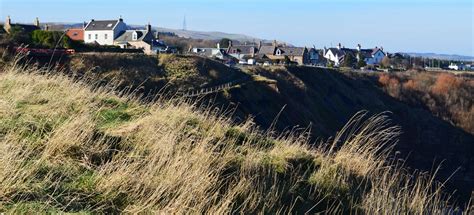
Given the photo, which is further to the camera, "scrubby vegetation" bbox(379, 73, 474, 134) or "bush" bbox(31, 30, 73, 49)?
"scrubby vegetation" bbox(379, 73, 474, 134)

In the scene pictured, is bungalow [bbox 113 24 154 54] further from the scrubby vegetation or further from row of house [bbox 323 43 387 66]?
row of house [bbox 323 43 387 66]

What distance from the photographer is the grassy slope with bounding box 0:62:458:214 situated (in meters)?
4.42

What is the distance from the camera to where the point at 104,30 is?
81.9 metres

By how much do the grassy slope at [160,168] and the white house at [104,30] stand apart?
75.0m

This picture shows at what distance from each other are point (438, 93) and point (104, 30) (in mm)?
49418

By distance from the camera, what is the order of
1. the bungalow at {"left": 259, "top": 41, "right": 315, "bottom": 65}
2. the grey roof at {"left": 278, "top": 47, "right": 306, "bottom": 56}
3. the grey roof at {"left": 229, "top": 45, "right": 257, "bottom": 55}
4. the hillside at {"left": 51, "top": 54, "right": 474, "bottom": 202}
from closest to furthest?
1. the hillside at {"left": 51, "top": 54, "right": 474, "bottom": 202}
2. the bungalow at {"left": 259, "top": 41, "right": 315, "bottom": 65}
3. the grey roof at {"left": 278, "top": 47, "right": 306, "bottom": 56}
4. the grey roof at {"left": 229, "top": 45, "right": 257, "bottom": 55}

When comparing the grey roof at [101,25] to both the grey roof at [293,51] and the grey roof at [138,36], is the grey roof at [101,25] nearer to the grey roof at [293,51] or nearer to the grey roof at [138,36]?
the grey roof at [138,36]

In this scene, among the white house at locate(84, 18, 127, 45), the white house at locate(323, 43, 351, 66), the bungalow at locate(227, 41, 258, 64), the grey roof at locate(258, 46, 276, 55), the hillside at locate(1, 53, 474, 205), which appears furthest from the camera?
the white house at locate(323, 43, 351, 66)

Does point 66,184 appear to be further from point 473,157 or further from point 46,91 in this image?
point 473,157

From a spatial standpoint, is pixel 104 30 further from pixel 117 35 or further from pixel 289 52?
pixel 289 52

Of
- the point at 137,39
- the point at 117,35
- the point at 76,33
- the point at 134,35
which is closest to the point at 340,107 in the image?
the point at 137,39

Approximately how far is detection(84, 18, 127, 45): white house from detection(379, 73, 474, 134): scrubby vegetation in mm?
38998

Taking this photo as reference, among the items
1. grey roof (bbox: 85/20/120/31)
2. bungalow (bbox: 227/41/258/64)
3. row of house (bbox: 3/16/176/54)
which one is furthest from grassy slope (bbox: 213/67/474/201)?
bungalow (bbox: 227/41/258/64)

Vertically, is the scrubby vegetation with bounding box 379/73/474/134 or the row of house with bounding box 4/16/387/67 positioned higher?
the row of house with bounding box 4/16/387/67
